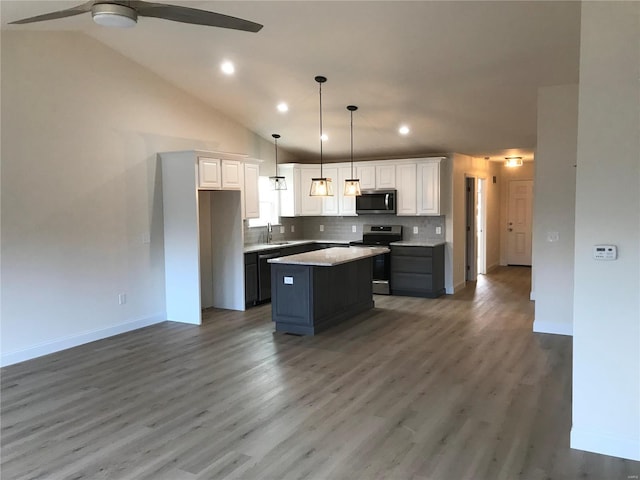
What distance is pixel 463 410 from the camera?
11.8 feet

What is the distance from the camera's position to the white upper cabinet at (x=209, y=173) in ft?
20.6

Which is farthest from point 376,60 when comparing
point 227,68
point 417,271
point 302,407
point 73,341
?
point 73,341

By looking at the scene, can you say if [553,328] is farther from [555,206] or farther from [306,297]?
[306,297]

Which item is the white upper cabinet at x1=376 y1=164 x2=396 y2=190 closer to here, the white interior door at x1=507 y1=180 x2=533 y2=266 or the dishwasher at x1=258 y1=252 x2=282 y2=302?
the dishwasher at x1=258 y1=252 x2=282 y2=302

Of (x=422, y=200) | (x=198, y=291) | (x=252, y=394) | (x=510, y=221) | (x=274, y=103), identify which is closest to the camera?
(x=252, y=394)

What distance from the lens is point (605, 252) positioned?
2859 millimetres

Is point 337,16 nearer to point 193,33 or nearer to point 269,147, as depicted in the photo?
point 193,33

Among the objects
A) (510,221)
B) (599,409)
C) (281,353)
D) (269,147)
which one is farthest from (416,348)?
(510,221)

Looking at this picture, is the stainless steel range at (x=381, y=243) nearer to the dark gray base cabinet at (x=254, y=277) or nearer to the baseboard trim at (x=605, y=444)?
the dark gray base cabinet at (x=254, y=277)

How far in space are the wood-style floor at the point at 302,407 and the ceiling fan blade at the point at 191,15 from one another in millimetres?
2611

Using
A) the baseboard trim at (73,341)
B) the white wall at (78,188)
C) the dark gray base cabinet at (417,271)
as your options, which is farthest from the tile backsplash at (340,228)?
the baseboard trim at (73,341)

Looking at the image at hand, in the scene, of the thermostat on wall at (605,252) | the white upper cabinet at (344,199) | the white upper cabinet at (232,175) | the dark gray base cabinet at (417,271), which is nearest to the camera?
the thermostat on wall at (605,252)

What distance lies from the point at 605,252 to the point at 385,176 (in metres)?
5.71

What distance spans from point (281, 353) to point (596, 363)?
Answer: 3.00 metres
